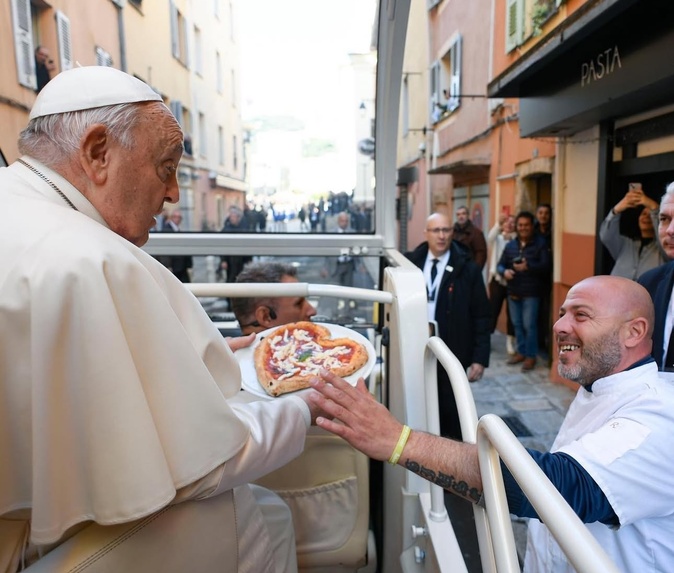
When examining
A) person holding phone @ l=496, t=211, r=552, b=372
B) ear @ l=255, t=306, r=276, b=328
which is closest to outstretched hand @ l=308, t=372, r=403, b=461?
ear @ l=255, t=306, r=276, b=328

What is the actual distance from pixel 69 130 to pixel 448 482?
1.18 meters

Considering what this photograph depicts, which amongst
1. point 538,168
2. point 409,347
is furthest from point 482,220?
point 409,347

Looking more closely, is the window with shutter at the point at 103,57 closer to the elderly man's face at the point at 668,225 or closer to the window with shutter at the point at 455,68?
the elderly man's face at the point at 668,225

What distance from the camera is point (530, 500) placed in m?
0.80

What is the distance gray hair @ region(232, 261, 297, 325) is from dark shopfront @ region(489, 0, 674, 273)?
9.52 ft

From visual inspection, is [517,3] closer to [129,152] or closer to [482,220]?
[482,220]

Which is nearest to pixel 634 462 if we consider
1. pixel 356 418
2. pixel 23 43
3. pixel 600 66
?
pixel 356 418

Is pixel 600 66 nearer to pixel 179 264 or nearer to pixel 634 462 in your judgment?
pixel 179 264

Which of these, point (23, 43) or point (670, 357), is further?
point (23, 43)

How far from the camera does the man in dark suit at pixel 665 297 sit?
2041mm

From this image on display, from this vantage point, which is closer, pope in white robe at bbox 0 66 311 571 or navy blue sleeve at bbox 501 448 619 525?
pope in white robe at bbox 0 66 311 571

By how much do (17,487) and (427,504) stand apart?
3.64ft

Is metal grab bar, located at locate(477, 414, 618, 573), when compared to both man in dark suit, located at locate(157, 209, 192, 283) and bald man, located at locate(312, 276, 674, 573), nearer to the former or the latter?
bald man, located at locate(312, 276, 674, 573)

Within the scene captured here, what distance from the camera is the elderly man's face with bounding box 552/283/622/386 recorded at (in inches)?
58.1
